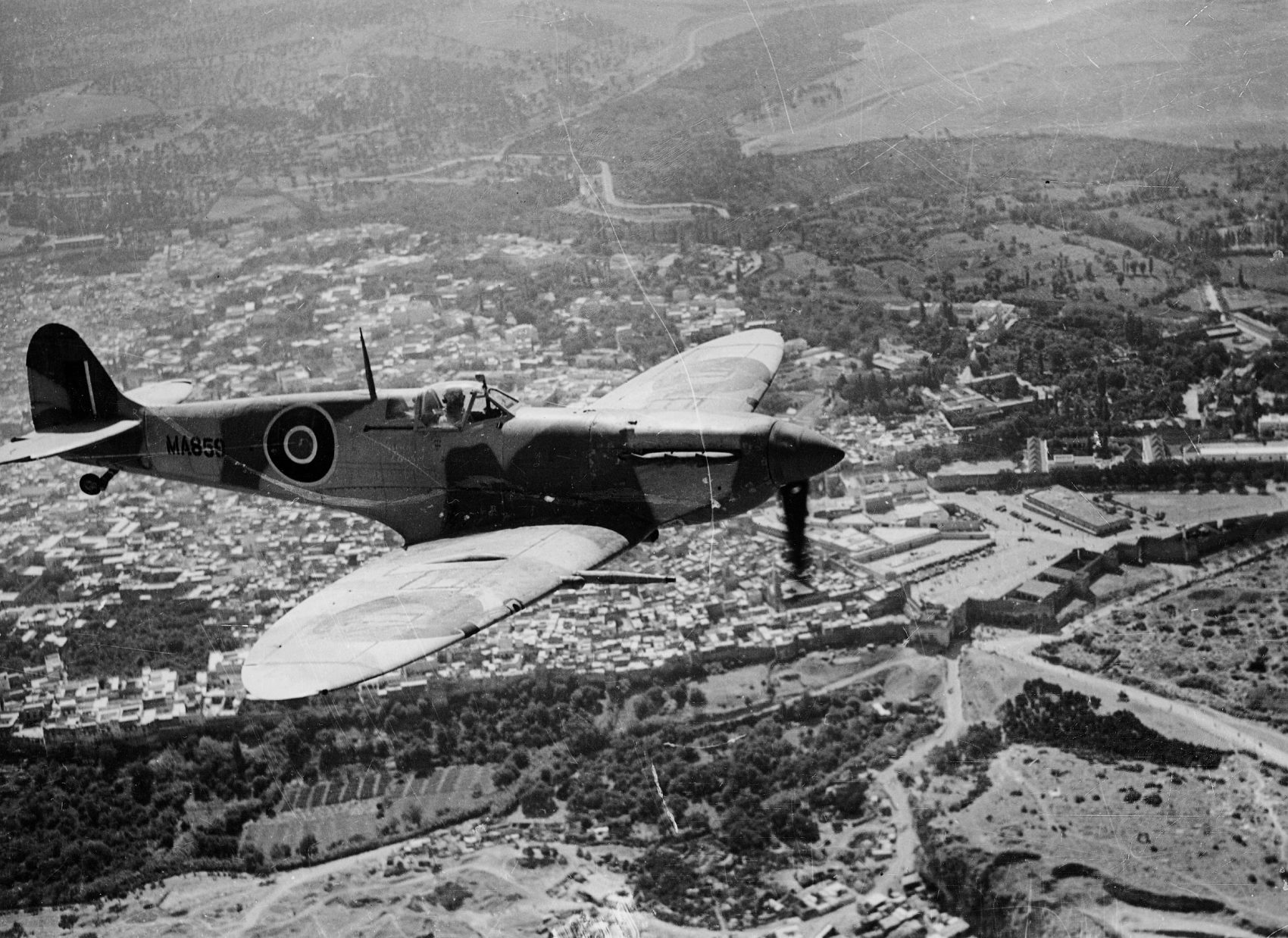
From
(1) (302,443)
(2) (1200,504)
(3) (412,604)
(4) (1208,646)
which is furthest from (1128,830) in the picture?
(1) (302,443)

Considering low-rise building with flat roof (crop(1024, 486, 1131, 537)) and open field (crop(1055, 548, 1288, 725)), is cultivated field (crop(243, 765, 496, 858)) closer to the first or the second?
open field (crop(1055, 548, 1288, 725))

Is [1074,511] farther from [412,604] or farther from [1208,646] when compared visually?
[412,604]

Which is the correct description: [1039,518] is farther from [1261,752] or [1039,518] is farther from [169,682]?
[169,682]

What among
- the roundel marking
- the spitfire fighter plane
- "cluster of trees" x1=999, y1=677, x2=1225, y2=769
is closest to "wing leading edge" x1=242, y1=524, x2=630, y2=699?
the spitfire fighter plane

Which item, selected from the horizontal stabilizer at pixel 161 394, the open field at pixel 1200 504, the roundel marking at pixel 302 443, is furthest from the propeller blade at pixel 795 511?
the open field at pixel 1200 504

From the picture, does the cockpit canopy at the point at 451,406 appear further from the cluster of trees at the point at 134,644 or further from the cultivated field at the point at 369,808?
the cluster of trees at the point at 134,644
